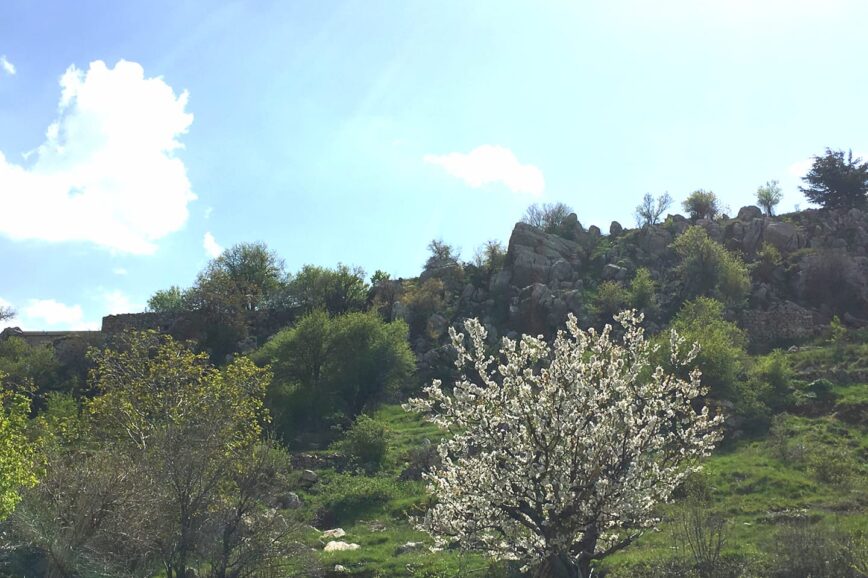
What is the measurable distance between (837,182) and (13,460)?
8408cm

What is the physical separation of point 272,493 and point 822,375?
38974 mm

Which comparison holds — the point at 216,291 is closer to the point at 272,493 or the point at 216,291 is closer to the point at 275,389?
the point at 275,389

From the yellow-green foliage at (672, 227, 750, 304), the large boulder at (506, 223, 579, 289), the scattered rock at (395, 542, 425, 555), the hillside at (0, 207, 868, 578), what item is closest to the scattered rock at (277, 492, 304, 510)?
the hillside at (0, 207, 868, 578)

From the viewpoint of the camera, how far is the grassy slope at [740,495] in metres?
24.0

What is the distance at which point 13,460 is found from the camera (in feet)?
65.4

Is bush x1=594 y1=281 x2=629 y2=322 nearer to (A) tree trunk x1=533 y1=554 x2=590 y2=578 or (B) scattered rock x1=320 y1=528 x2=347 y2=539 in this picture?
(B) scattered rock x1=320 y1=528 x2=347 y2=539

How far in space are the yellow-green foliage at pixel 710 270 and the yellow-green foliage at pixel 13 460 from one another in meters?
54.6

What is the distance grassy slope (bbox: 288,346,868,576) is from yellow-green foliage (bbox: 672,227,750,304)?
748 inches

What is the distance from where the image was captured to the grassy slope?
78.9ft

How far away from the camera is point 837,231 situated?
7175 centimetres

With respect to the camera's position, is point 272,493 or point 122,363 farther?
point 122,363

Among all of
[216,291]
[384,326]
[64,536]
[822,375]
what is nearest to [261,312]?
[216,291]

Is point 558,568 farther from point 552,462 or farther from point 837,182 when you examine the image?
point 837,182

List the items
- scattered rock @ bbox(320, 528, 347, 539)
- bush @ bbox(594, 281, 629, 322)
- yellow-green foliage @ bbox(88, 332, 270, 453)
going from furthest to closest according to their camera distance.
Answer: bush @ bbox(594, 281, 629, 322) < scattered rock @ bbox(320, 528, 347, 539) < yellow-green foliage @ bbox(88, 332, 270, 453)
